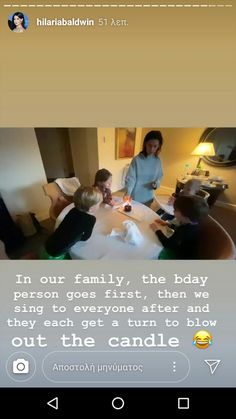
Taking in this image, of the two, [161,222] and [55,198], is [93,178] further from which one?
[161,222]

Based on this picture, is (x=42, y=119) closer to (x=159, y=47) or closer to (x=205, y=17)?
(x=159, y=47)

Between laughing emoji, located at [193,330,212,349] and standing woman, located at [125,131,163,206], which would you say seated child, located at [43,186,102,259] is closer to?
standing woman, located at [125,131,163,206]

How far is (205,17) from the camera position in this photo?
0.39 m

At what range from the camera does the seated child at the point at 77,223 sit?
0.46 metres

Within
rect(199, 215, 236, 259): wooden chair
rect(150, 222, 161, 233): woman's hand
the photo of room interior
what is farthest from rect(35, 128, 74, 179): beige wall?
rect(199, 215, 236, 259): wooden chair

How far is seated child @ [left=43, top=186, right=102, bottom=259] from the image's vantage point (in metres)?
0.46

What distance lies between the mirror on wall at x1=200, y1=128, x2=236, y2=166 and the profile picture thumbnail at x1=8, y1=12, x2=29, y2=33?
0.43m

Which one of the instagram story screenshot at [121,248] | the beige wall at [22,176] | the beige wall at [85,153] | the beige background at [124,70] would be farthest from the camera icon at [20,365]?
the beige background at [124,70]

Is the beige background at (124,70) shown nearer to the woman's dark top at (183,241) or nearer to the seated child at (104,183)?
the seated child at (104,183)

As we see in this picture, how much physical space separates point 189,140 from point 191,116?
0.17 ft

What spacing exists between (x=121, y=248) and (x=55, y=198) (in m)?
0.20

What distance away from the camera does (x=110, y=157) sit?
45 cm
